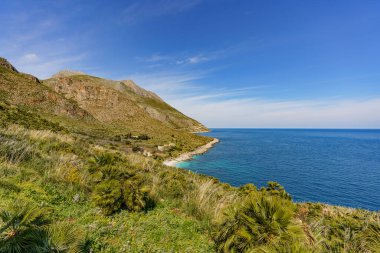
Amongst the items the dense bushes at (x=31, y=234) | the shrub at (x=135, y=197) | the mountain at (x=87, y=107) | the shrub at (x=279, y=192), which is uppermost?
the mountain at (x=87, y=107)

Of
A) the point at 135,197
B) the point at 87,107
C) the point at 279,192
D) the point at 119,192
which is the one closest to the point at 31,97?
the point at 87,107

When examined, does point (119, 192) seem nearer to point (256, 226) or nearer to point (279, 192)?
point (256, 226)

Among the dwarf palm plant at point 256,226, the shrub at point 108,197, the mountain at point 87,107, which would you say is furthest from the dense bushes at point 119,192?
→ the mountain at point 87,107

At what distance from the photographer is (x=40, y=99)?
47.4 meters

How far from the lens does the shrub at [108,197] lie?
13.9 ft

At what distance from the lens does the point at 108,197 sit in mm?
4348

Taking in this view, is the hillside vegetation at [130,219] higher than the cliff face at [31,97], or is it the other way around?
the cliff face at [31,97]

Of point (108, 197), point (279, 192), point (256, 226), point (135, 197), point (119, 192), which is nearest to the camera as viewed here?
point (256, 226)

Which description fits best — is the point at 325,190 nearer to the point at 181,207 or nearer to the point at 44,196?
the point at 181,207

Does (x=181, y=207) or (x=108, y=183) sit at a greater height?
(x=108, y=183)

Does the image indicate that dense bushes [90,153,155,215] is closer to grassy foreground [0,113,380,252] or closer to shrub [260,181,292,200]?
grassy foreground [0,113,380,252]

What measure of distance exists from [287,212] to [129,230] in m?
2.70

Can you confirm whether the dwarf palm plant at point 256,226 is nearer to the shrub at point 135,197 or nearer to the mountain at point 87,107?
the shrub at point 135,197

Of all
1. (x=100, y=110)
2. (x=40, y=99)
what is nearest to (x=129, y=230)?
(x=40, y=99)
